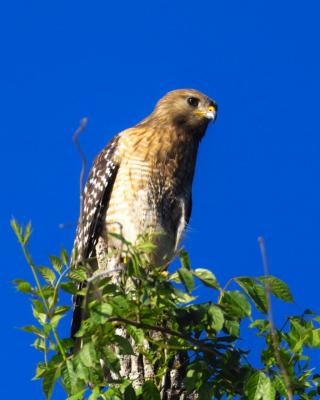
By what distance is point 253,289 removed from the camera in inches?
150

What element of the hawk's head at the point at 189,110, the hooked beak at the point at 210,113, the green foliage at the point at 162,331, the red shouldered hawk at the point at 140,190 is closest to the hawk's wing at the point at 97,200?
the red shouldered hawk at the point at 140,190

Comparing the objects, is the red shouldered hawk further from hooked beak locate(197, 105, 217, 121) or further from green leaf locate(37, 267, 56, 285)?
green leaf locate(37, 267, 56, 285)

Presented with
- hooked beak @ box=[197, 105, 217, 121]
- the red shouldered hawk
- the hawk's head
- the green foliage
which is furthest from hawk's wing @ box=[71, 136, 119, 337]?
A: the green foliage

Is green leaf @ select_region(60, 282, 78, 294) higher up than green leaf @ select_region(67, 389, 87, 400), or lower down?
higher up

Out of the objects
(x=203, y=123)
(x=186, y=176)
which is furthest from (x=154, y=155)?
(x=203, y=123)

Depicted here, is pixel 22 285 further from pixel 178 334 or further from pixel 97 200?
pixel 97 200

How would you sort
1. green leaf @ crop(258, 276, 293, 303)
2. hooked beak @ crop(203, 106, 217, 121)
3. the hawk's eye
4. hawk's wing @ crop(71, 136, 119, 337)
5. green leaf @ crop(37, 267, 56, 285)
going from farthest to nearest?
the hawk's eye → hooked beak @ crop(203, 106, 217, 121) → hawk's wing @ crop(71, 136, 119, 337) → green leaf @ crop(37, 267, 56, 285) → green leaf @ crop(258, 276, 293, 303)

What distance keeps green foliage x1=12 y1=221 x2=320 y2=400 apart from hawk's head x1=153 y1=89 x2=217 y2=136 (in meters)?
3.51

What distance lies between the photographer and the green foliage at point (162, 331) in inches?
141

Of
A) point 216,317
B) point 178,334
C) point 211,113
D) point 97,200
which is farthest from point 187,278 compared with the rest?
point 211,113

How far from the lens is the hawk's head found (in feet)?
24.5

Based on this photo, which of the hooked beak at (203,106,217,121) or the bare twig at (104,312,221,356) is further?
the hooked beak at (203,106,217,121)

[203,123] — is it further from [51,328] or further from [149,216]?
[51,328]

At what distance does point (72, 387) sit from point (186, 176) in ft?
12.1
